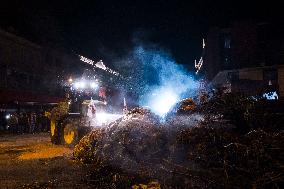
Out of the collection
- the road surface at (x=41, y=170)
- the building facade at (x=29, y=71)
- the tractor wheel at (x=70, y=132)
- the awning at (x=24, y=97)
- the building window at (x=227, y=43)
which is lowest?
the road surface at (x=41, y=170)

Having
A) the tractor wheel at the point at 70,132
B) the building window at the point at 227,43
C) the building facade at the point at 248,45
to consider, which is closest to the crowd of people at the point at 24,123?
the tractor wheel at the point at 70,132

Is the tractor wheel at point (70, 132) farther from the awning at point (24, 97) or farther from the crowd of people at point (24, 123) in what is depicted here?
the awning at point (24, 97)

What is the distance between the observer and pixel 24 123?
26.5 m

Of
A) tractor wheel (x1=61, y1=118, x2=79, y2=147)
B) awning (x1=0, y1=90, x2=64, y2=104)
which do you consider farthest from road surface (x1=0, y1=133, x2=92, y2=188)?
awning (x1=0, y1=90, x2=64, y2=104)

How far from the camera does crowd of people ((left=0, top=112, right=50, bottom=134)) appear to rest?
2611 cm

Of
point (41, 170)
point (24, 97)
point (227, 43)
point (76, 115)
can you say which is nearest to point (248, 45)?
point (227, 43)

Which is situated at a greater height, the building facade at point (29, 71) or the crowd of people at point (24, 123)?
the building facade at point (29, 71)

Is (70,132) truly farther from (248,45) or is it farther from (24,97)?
(248,45)

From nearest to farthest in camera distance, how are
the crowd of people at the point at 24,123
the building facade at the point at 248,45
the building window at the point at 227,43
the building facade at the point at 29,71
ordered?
the crowd of people at the point at 24,123 → the building facade at the point at 248,45 → the building facade at the point at 29,71 → the building window at the point at 227,43

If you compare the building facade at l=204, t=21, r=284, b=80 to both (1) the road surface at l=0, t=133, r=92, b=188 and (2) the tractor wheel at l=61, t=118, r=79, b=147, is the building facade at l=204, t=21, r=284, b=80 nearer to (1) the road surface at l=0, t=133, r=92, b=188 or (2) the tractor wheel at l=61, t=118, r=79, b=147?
(2) the tractor wheel at l=61, t=118, r=79, b=147

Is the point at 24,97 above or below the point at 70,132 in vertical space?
above

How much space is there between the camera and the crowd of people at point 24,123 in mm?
26109

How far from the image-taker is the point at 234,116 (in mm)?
10133

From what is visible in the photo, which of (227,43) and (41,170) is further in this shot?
(227,43)
